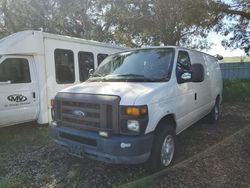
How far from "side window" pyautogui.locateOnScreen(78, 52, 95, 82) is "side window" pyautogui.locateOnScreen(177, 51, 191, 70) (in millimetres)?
3923

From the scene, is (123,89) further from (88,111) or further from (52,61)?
(52,61)

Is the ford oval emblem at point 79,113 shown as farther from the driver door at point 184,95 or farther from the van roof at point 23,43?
the van roof at point 23,43

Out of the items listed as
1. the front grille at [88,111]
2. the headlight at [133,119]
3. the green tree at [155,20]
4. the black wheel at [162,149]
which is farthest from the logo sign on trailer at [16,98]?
the green tree at [155,20]

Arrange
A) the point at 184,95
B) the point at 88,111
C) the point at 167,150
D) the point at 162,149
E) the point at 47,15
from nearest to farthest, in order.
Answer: the point at 88,111
the point at 162,149
the point at 167,150
the point at 184,95
the point at 47,15

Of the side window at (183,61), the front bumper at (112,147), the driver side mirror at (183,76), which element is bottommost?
the front bumper at (112,147)

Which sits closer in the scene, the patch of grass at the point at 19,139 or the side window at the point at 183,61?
the side window at the point at 183,61

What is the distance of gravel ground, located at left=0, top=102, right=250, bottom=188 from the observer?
4438mm

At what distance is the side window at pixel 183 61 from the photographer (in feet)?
18.0

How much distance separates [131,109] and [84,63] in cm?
541

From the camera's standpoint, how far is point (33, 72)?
758cm

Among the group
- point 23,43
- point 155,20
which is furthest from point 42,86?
point 155,20

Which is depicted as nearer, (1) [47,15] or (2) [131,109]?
(2) [131,109]

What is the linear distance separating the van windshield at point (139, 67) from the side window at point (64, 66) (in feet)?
8.64

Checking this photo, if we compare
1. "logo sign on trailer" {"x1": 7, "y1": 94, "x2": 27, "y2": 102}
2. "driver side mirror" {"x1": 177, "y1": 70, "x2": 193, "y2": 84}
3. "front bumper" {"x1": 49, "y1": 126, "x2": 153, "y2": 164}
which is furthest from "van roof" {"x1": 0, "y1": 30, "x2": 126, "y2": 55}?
"driver side mirror" {"x1": 177, "y1": 70, "x2": 193, "y2": 84}
